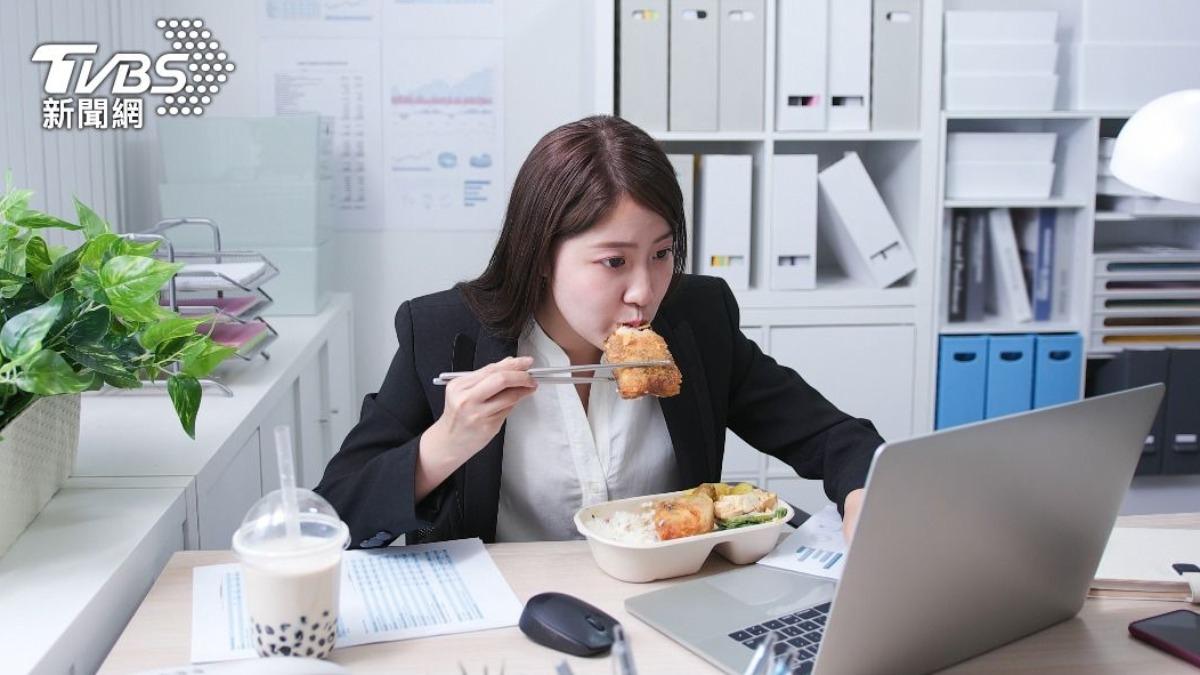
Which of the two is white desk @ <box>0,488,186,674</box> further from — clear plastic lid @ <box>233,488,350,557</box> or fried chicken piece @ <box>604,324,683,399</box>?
fried chicken piece @ <box>604,324,683,399</box>

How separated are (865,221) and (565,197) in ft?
5.39

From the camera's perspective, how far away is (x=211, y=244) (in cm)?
291

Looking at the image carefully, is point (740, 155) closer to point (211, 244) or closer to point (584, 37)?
point (584, 37)

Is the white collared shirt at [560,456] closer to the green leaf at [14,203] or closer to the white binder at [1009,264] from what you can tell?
the green leaf at [14,203]

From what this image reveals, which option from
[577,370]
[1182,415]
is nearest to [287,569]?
[577,370]

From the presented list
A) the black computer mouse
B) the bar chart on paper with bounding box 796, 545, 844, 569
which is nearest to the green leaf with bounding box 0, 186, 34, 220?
the black computer mouse

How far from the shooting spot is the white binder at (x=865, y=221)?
2.96 m

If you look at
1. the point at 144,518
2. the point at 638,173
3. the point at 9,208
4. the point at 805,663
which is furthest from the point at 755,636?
the point at 9,208

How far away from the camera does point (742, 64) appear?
288cm

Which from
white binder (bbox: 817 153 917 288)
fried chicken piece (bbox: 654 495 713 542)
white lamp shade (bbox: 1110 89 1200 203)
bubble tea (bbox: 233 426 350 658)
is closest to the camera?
bubble tea (bbox: 233 426 350 658)

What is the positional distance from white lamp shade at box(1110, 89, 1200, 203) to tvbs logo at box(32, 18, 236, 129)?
2.15m

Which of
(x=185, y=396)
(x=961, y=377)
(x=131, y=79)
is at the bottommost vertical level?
(x=961, y=377)

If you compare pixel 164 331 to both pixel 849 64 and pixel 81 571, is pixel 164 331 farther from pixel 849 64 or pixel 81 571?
pixel 849 64

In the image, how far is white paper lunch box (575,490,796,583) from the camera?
1290 millimetres
